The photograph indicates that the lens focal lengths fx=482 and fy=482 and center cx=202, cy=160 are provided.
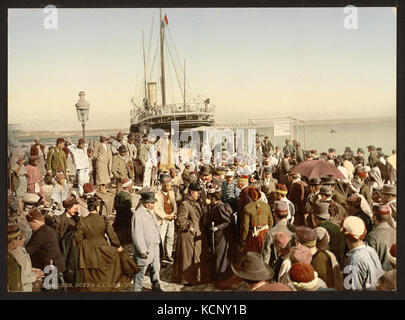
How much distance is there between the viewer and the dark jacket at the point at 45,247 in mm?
7820

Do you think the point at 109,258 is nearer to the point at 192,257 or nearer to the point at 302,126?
the point at 192,257

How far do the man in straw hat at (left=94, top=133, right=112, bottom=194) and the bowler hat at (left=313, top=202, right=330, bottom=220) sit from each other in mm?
3717

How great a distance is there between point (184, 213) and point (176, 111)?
2322 millimetres

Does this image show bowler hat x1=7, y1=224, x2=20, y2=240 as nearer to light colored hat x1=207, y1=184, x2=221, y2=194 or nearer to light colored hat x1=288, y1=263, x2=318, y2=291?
light colored hat x1=207, y1=184, x2=221, y2=194

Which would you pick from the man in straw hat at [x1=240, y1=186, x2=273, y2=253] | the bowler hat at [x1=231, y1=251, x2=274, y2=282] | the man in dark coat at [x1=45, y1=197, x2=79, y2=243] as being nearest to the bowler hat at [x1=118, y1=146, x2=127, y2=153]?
the man in dark coat at [x1=45, y1=197, x2=79, y2=243]

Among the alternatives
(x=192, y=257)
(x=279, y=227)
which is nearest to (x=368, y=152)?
(x=279, y=227)

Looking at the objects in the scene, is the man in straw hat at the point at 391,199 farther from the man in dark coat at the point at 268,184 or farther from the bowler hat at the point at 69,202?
the bowler hat at the point at 69,202

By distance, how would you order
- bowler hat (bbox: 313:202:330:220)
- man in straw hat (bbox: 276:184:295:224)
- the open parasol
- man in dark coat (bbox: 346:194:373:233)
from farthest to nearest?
the open parasol < man in straw hat (bbox: 276:184:295:224) < man in dark coat (bbox: 346:194:373:233) < bowler hat (bbox: 313:202:330:220)

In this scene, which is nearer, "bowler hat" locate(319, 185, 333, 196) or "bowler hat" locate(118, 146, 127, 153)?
"bowler hat" locate(319, 185, 333, 196)

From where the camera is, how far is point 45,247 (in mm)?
7891

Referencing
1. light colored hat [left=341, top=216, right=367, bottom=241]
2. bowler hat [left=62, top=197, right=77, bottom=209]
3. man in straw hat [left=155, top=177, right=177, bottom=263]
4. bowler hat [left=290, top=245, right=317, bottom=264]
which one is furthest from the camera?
man in straw hat [left=155, top=177, right=177, bottom=263]

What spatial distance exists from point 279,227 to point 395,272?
2816 millimetres

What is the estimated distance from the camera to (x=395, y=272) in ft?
27.6

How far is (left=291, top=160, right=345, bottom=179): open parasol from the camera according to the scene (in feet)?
28.1
